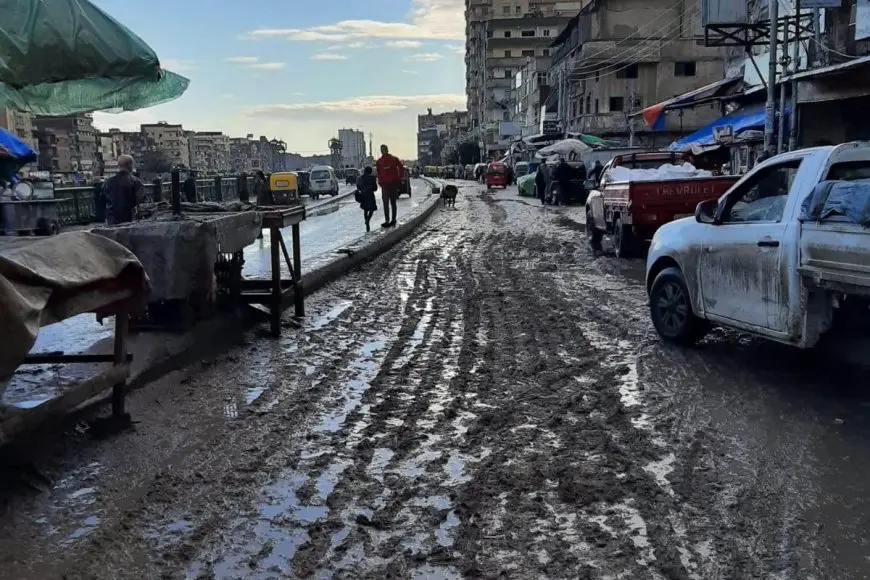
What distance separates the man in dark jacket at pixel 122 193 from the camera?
10094 millimetres

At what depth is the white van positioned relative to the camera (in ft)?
160

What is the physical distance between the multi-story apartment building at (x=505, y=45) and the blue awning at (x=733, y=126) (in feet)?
299

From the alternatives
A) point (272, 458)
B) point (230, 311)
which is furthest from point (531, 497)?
point (230, 311)

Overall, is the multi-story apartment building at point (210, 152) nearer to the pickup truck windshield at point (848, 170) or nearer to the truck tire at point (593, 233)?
the truck tire at point (593, 233)

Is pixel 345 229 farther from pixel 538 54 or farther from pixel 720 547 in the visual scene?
pixel 538 54

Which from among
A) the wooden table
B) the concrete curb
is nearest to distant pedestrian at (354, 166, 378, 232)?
the concrete curb

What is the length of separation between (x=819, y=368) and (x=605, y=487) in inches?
126

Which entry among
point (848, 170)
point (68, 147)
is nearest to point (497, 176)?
point (848, 170)

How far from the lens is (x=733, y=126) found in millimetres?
21109

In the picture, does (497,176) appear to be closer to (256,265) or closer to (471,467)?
(256,265)

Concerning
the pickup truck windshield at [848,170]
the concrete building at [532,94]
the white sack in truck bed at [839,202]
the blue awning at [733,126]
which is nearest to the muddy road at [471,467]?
the white sack in truck bed at [839,202]

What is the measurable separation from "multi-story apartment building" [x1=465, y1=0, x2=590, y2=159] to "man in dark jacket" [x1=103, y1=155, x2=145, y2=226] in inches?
4171

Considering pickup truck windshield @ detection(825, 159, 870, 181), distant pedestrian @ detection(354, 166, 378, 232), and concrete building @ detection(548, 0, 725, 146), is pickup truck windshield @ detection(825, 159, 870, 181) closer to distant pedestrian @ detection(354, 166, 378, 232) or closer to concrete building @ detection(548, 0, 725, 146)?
distant pedestrian @ detection(354, 166, 378, 232)

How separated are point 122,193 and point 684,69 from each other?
5798 cm
